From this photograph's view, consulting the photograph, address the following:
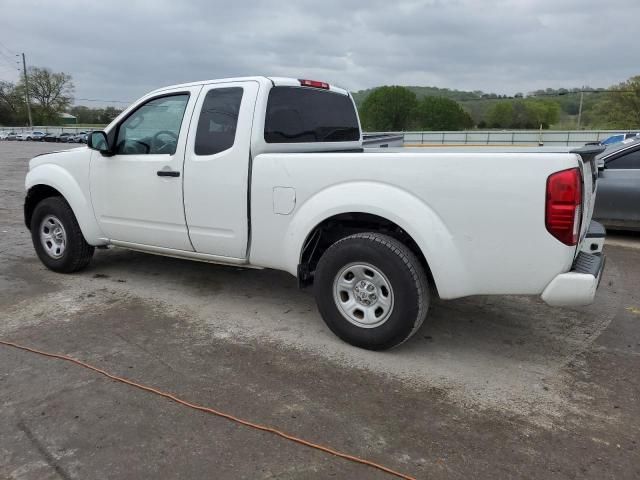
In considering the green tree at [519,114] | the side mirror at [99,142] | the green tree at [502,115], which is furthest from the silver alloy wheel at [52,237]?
the green tree at [502,115]

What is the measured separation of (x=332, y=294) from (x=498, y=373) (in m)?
1.21

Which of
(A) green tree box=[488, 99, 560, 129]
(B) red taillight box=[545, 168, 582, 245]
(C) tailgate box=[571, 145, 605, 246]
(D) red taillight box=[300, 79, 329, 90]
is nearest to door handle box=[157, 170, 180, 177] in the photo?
(D) red taillight box=[300, 79, 329, 90]

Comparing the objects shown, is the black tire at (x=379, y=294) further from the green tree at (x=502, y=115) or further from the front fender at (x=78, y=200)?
the green tree at (x=502, y=115)

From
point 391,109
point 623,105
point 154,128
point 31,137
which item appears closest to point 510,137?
point 623,105

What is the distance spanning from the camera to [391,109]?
87.4m

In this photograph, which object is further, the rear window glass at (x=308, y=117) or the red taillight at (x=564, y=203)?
the rear window glass at (x=308, y=117)

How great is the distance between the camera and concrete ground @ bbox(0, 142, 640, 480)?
2.54 meters

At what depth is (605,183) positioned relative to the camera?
23.6 ft

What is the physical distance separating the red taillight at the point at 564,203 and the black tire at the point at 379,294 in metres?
0.86

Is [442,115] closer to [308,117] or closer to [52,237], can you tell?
[308,117]

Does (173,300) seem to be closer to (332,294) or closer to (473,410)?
(332,294)

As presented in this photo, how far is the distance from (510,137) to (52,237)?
135 ft

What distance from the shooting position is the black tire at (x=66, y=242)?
529 cm

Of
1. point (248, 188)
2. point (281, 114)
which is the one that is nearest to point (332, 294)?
point (248, 188)
